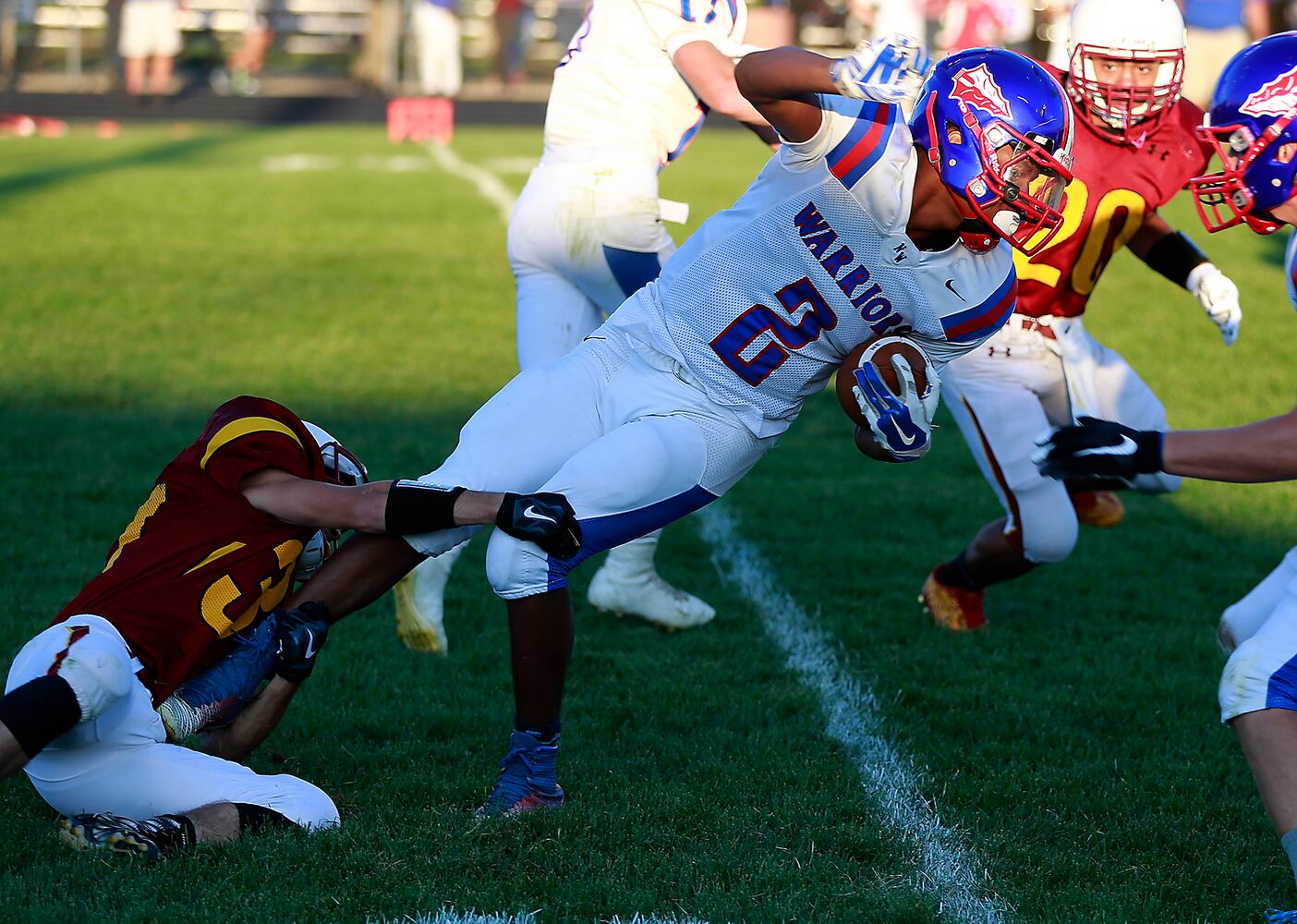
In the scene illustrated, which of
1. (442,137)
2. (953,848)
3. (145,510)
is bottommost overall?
(442,137)

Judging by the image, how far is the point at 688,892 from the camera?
313cm

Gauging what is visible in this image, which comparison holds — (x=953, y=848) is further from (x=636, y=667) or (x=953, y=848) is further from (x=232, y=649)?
(x=232, y=649)

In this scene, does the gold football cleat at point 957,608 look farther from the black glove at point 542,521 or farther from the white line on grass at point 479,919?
the white line on grass at point 479,919

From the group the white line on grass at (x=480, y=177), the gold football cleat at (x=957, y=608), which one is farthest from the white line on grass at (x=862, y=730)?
the white line on grass at (x=480, y=177)

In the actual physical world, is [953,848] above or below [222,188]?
above

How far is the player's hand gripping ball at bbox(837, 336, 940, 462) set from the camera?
3.33 meters

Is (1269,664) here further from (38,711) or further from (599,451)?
(38,711)

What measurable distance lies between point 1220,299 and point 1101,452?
1802mm

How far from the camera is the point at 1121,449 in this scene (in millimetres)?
3066

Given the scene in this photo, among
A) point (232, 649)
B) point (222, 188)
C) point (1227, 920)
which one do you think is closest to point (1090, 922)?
point (1227, 920)

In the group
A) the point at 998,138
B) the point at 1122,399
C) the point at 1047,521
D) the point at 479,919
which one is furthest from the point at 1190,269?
the point at 479,919

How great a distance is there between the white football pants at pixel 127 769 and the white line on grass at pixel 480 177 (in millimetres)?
8202

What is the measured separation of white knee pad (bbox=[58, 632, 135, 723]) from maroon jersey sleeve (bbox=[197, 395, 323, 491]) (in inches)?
18.2

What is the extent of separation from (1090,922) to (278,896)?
1.62 meters
